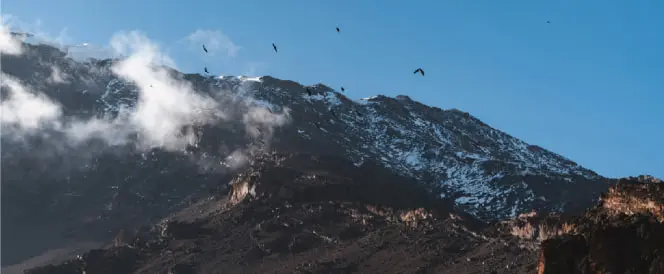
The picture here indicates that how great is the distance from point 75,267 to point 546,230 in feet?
367

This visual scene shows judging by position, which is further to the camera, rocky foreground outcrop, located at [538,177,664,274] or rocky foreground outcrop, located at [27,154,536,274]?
rocky foreground outcrop, located at [27,154,536,274]

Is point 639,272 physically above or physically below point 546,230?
below

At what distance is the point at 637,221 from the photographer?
5634 centimetres

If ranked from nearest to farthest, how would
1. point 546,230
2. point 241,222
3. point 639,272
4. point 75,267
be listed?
point 639,272
point 546,230
point 75,267
point 241,222

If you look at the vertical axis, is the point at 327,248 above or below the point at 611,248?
above

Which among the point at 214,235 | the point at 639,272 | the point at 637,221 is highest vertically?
the point at 214,235

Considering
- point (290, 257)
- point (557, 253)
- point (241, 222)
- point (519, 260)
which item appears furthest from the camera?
point (241, 222)

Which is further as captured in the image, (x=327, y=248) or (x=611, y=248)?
(x=327, y=248)

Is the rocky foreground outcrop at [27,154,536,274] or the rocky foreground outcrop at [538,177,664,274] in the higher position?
the rocky foreground outcrop at [27,154,536,274]

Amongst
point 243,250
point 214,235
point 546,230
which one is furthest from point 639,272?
point 214,235

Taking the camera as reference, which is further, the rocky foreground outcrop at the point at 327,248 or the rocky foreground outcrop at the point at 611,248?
the rocky foreground outcrop at the point at 327,248

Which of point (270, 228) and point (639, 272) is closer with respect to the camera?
point (639, 272)

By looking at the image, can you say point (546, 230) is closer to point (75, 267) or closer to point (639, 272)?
point (639, 272)

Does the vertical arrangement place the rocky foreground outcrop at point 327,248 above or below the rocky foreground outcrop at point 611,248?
above
